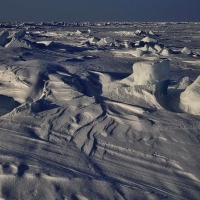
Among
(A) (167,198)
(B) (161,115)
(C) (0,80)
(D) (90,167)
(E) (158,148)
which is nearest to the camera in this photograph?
(A) (167,198)

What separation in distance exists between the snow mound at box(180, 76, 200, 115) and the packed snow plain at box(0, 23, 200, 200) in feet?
0.05

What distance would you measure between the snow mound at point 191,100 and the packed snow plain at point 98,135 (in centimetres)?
1

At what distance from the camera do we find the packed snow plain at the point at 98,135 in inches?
131

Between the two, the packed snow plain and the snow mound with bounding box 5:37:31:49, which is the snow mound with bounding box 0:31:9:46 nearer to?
the snow mound with bounding box 5:37:31:49

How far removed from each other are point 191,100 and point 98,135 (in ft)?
5.29

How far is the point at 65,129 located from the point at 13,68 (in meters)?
3.25

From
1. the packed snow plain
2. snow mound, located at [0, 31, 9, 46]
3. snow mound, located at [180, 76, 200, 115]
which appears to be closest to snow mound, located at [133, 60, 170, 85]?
the packed snow plain

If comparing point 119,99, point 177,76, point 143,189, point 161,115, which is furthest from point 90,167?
point 177,76

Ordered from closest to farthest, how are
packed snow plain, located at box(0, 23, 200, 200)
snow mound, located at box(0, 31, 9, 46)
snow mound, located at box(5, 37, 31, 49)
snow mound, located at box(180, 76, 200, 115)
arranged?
packed snow plain, located at box(0, 23, 200, 200) → snow mound, located at box(180, 76, 200, 115) → snow mound, located at box(5, 37, 31, 49) → snow mound, located at box(0, 31, 9, 46)

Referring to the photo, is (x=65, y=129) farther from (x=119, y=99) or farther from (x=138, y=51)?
(x=138, y=51)

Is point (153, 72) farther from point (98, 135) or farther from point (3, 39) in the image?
point (3, 39)

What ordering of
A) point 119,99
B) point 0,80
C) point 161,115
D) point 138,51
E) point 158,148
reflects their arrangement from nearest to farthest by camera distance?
point 158,148, point 161,115, point 119,99, point 0,80, point 138,51

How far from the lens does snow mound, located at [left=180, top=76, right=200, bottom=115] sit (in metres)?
5.14

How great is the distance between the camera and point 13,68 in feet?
24.3
